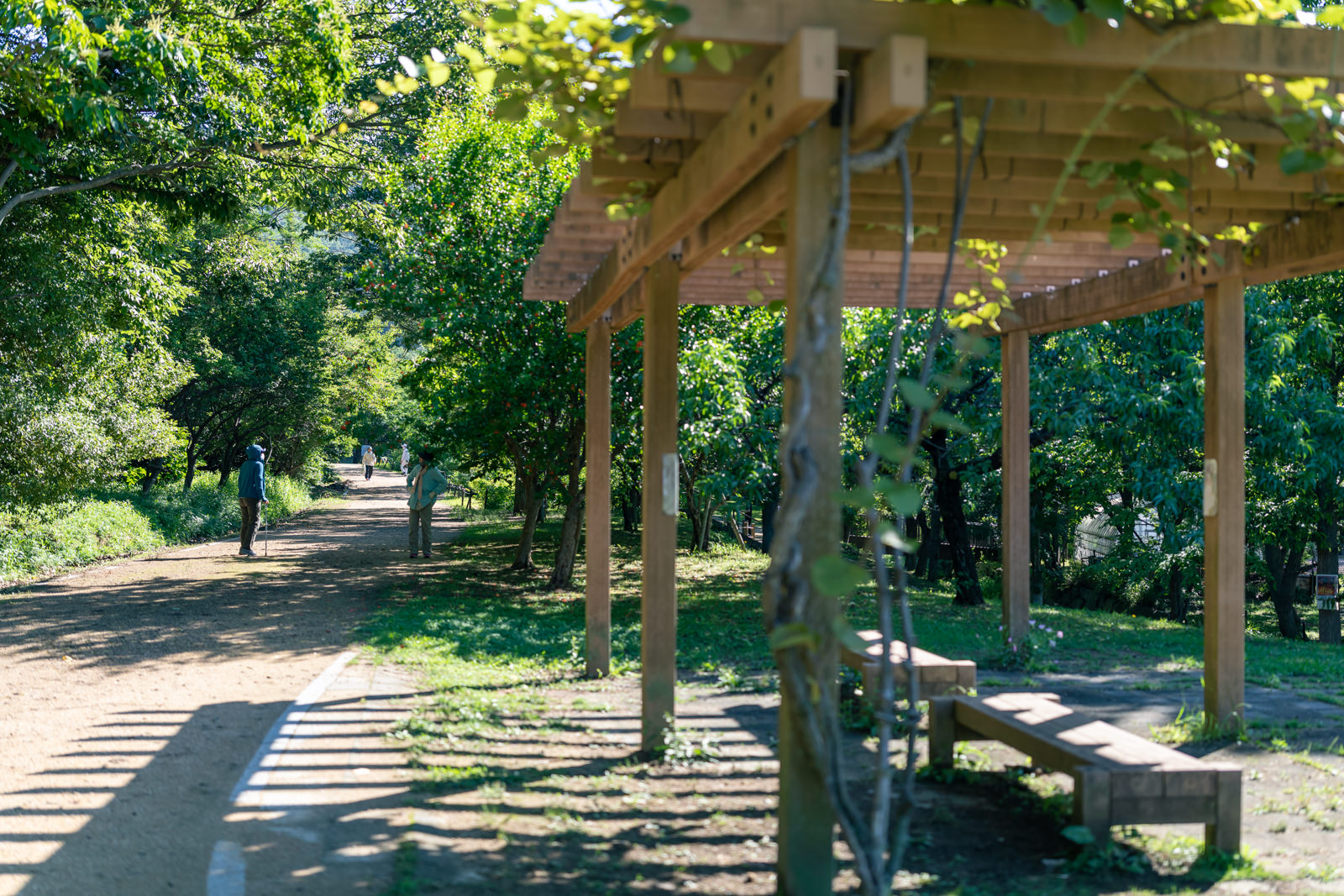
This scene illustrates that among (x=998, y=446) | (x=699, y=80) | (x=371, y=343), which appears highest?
(x=371, y=343)

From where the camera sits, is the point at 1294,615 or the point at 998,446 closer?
the point at 998,446

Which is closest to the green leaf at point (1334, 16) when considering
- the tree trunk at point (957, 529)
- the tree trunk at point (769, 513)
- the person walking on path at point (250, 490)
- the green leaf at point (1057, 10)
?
the green leaf at point (1057, 10)

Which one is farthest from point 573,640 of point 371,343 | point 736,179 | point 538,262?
point 371,343

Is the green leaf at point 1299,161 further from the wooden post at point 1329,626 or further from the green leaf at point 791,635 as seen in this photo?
the wooden post at point 1329,626

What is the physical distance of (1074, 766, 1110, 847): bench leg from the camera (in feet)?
13.9

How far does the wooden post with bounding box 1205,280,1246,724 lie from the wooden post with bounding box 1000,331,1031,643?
94.7 inches

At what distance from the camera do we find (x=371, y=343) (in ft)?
102

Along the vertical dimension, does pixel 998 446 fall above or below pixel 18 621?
above

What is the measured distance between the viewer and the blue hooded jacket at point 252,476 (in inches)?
667

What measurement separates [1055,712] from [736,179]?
312 centimetres

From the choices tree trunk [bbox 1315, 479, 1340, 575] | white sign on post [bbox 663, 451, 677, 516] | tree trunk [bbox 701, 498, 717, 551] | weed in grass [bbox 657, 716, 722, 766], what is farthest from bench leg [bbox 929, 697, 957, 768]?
tree trunk [bbox 701, 498, 717, 551]

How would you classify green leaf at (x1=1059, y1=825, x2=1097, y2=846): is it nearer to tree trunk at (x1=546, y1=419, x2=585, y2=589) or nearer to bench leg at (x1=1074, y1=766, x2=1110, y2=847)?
bench leg at (x1=1074, y1=766, x2=1110, y2=847)

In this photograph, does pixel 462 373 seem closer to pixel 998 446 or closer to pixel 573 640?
pixel 573 640

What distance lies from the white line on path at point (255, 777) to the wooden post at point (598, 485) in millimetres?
1989
